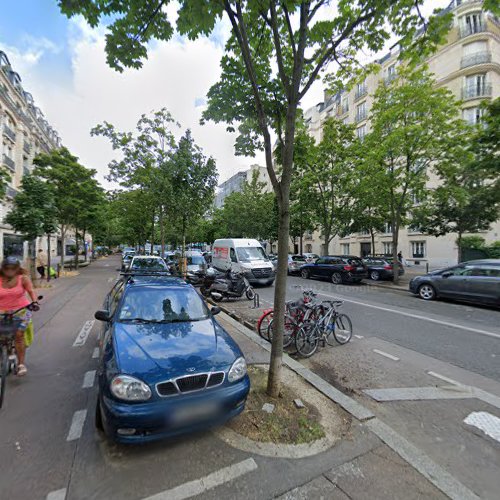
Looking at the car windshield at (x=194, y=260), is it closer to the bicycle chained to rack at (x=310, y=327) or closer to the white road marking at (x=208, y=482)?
the bicycle chained to rack at (x=310, y=327)

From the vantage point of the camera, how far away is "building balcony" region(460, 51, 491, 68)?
76.2 ft

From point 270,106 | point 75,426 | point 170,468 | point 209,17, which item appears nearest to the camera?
point 170,468

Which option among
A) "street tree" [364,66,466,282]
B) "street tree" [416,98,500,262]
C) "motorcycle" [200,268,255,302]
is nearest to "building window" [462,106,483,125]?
"street tree" [416,98,500,262]

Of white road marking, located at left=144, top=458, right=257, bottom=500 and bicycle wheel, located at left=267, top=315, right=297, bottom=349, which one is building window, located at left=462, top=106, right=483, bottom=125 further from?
white road marking, located at left=144, top=458, right=257, bottom=500

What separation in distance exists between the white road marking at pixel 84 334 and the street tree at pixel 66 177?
42.2 ft

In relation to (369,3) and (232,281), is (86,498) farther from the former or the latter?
(232,281)

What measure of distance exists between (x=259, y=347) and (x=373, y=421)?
8.43 ft

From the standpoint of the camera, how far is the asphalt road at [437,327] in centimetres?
501

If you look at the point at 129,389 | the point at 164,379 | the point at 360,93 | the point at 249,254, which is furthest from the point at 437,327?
the point at 360,93

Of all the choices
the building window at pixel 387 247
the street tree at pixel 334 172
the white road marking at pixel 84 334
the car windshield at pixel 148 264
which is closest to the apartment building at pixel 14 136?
the car windshield at pixel 148 264

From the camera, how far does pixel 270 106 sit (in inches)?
160

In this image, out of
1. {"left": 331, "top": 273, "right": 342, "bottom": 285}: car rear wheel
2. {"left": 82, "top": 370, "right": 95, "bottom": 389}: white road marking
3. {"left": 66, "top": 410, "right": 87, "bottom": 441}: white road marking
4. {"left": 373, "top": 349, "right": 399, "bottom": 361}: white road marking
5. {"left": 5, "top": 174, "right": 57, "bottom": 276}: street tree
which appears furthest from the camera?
{"left": 331, "top": 273, "right": 342, "bottom": 285}: car rear wheel

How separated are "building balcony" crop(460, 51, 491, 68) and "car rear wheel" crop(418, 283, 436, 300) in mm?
25037

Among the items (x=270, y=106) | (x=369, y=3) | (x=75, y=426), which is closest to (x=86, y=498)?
(x=75, y=426)
